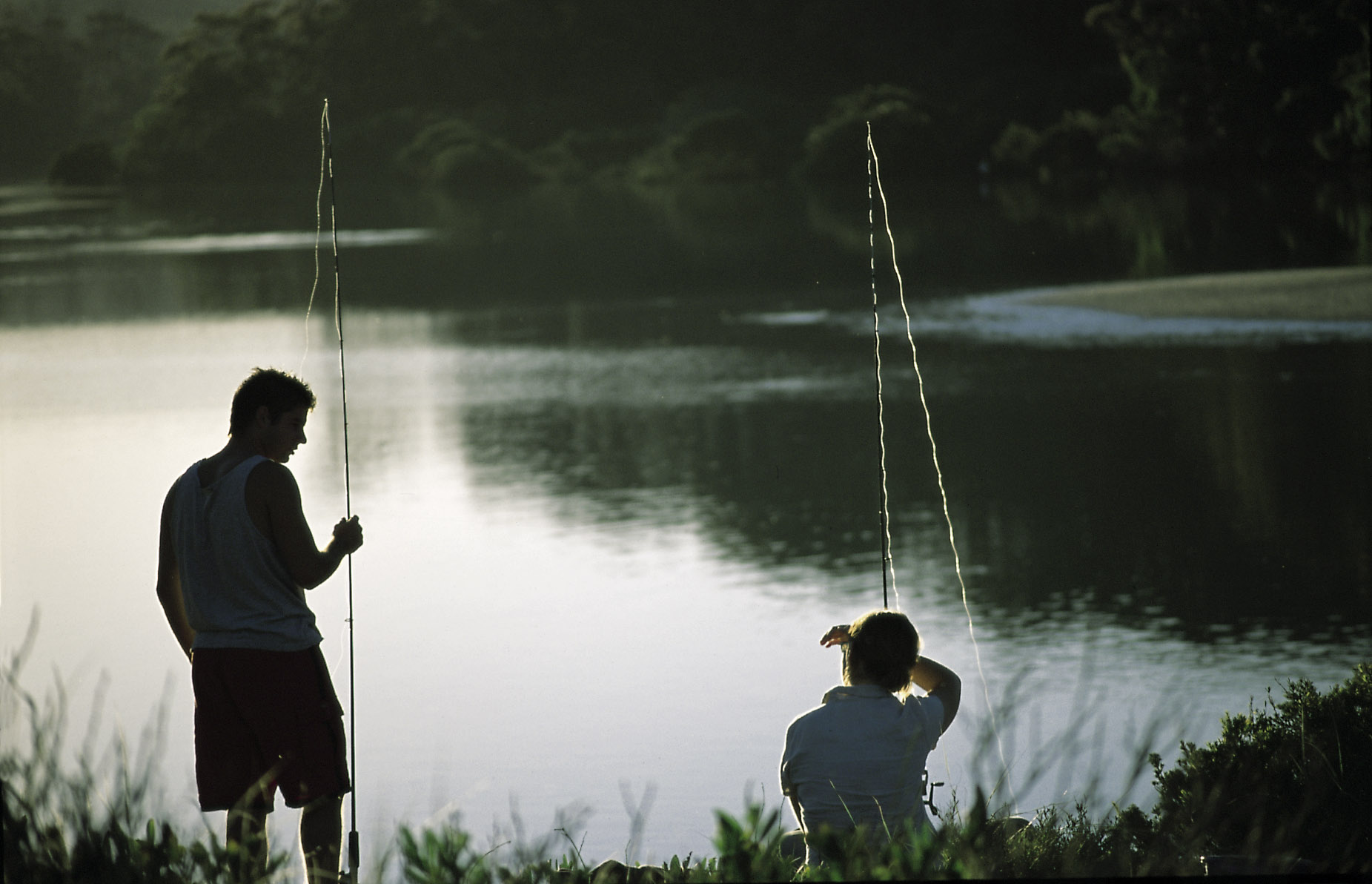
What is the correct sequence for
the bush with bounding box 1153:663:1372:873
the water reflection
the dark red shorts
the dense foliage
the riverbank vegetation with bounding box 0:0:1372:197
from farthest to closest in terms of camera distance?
the riverbank vegetation with bounding box 0:0:1372:197 < the dense foliage < the water reflection < the bush with bounding box 1153:663:1372:873 < the dark red shorts

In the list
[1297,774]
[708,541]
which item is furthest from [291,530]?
[708,541]

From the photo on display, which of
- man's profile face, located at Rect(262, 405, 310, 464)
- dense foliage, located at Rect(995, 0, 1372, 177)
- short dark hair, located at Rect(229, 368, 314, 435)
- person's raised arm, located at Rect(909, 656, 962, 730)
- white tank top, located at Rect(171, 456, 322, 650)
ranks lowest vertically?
person's raised arm, located at Rect(909, 656, 962, 730)

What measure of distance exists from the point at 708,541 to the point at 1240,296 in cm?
1109

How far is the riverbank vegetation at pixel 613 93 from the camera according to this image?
53219 millimetres

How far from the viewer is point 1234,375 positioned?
46.4ft

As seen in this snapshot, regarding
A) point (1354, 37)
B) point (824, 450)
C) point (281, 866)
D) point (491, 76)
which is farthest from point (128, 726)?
point (491, 76)

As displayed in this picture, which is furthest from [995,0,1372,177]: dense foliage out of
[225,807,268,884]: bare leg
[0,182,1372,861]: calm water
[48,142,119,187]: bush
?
[48,142,119,187]: bush

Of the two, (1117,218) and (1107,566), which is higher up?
(1117,218)

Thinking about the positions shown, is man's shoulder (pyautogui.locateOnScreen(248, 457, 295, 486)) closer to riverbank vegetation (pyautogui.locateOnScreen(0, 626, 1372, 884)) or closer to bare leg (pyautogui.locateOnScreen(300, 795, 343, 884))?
riverbank vegetation (pyautogui.locateOnScreen(0, 626, 1372, 884))

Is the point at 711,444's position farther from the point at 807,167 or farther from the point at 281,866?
the point at 807,167

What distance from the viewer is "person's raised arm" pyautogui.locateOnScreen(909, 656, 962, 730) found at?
383cm

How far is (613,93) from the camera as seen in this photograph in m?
73.5

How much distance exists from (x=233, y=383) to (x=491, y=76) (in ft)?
196

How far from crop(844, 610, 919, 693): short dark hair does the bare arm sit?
4.89 ft
